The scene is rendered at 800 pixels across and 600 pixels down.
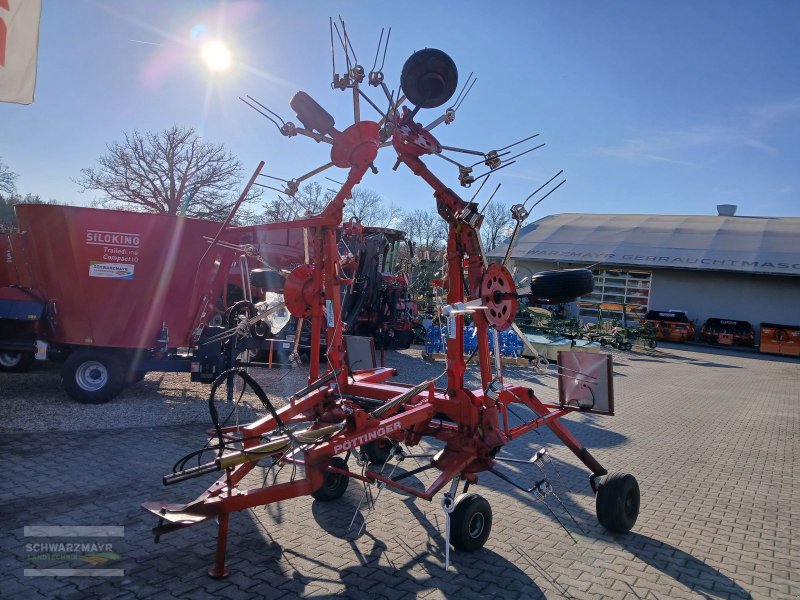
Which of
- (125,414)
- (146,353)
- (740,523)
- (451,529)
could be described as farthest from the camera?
(146,353)

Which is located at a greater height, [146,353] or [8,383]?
[146,353]

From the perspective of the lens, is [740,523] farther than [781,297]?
No

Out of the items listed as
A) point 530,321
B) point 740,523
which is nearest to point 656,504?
point 740,523

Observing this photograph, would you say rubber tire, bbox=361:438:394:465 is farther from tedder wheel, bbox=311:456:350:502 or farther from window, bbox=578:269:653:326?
window, bbox=578:269:653:326

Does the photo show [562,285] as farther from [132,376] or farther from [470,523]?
[132,376]

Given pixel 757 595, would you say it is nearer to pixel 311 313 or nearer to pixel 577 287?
pixel 577 287

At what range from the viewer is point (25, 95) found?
459cm

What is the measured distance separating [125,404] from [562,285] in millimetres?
7180

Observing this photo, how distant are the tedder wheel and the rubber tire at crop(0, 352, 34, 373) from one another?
318 inches

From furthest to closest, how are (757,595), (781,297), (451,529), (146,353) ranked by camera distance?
(781,297) < (146,353) < (451,529) < (757,595)

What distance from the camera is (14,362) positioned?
433 inches

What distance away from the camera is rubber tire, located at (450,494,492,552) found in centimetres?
462

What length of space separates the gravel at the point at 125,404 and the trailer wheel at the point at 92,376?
0.16 m

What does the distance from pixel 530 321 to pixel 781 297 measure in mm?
17651
